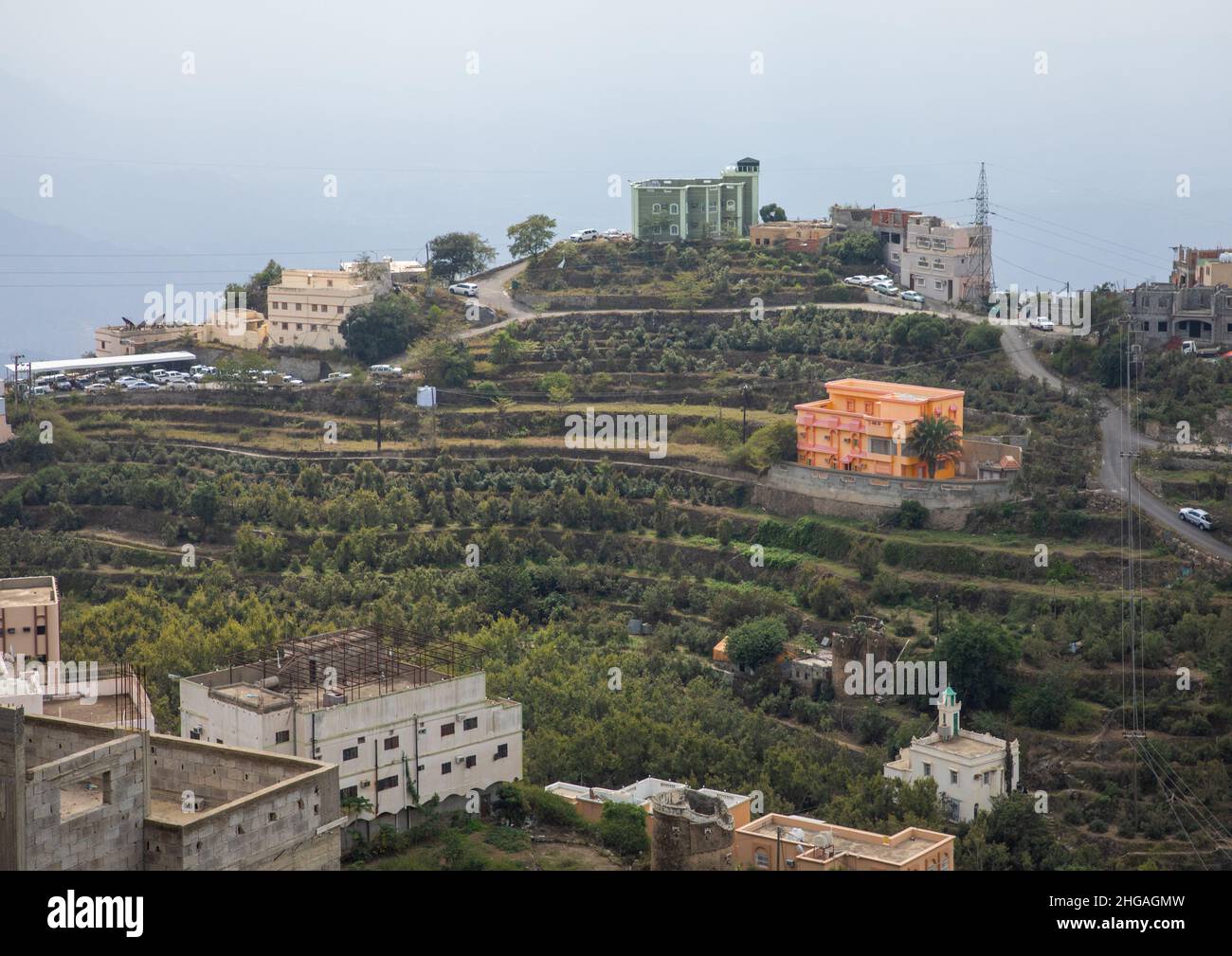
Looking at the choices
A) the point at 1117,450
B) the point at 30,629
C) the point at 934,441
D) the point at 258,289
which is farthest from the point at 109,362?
the point at 1117,450

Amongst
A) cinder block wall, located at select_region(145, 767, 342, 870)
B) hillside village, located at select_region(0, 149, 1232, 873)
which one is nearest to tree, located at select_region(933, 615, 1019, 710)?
hillside village, located at select_region(0, 149, 1232, 873)

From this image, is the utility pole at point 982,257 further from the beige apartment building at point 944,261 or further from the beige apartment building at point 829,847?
the beige apartment building at point 829,847

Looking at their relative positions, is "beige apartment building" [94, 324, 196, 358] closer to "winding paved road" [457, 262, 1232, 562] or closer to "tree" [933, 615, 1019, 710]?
"winding paved road" [457, 262, 1232, 562]

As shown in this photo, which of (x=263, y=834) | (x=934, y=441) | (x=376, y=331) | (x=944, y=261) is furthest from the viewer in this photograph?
(x=376, y=331)

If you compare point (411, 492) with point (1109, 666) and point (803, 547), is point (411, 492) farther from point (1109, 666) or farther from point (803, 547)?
point (1109, 666)

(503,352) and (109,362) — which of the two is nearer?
(503,352)

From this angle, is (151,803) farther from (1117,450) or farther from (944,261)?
(944,261)
